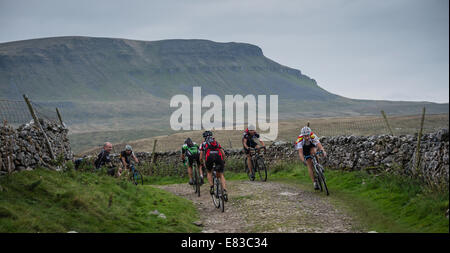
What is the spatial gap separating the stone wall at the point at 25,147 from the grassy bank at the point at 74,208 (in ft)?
1.08

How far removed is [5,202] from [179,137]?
2151 inches

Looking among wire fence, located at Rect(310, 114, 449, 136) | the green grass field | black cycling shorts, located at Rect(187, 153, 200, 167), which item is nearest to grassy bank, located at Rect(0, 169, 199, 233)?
the green grass field

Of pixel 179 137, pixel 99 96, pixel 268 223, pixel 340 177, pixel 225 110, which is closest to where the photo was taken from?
pixel 268 223

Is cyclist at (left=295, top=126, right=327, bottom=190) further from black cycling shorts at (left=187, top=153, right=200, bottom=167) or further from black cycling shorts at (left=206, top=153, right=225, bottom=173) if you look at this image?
A: black cycling shorts at (left=187, top=153, right=200, bottom=167)

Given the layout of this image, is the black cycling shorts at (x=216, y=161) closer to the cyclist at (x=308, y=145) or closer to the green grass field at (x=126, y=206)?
the green grass field at (x=126, y=206)

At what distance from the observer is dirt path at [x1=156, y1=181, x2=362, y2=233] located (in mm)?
8977

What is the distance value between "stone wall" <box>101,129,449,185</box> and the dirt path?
→ 225 cm

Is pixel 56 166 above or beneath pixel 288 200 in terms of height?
above

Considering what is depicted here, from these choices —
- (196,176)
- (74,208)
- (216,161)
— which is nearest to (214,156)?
(216,161)

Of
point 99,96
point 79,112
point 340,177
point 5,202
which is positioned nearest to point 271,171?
point 340,177

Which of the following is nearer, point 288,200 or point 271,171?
point 288,200

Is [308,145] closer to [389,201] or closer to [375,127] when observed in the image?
[389,201]

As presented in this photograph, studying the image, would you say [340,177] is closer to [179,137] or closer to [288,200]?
[288,200]
